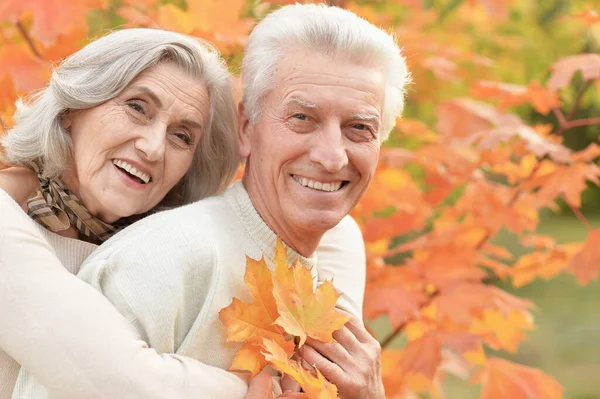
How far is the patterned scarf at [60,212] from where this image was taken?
206 centimetres

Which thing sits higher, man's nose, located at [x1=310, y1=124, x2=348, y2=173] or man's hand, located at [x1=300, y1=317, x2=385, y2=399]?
man's nose, located at [x1=310, y1=124, x2=348, y2=173]

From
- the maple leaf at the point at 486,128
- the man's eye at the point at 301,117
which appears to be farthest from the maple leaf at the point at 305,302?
the maple leaf at the point at 486,128

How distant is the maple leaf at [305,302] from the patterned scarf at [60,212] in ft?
1.94

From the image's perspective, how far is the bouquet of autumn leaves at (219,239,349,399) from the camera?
5.88 feet

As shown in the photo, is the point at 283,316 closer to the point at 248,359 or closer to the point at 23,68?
the point at 248,359

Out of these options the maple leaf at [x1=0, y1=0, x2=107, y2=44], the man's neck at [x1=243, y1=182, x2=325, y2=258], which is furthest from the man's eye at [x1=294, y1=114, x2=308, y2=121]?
the maple leaf at [x1=0, y1=0, x2=107, y2=44]

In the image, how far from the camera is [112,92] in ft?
6.72

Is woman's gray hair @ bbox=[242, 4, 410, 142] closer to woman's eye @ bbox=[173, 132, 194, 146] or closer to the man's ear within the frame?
the man's ear

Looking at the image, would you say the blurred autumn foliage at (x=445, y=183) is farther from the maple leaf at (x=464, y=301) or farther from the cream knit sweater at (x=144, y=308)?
the cream knit sweater at (x=144, y=308)

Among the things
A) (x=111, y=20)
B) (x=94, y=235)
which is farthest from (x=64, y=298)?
(x=111, y=20)

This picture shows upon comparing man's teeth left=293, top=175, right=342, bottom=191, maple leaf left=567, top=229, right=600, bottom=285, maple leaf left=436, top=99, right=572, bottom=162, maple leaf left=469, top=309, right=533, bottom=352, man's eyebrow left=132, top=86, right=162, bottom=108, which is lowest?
maple leaf left=469, top=309, right=533, bottom=352

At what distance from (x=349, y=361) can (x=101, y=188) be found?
0.77 m

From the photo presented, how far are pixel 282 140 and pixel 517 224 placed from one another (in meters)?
1.44

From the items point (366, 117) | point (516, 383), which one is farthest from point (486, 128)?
point (366, 117)
